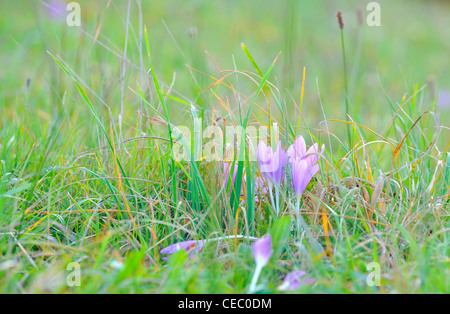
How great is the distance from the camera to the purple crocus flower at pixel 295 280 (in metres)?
0.77

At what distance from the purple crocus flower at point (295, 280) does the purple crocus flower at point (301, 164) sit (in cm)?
21

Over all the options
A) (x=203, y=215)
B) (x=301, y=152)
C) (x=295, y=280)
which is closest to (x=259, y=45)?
(x=301, y=152)

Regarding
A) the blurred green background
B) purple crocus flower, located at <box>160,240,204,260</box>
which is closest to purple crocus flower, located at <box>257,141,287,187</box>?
purple crocus flower, located at <box>160,240,204,260</box>

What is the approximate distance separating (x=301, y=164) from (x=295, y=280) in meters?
0.26

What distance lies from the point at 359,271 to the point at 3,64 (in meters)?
2.33

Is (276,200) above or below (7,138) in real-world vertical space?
below


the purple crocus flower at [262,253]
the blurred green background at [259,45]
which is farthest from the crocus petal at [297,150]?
the blurred green background at [259,45]

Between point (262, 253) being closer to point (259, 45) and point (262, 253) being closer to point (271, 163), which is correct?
point (271, 163)

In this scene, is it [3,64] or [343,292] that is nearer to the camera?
[343,292]

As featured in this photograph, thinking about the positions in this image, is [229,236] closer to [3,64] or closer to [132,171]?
[132,171]

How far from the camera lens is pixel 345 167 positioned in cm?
121

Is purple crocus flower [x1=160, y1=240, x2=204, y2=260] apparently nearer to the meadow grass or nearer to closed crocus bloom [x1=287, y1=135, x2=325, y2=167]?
the meadow grass
